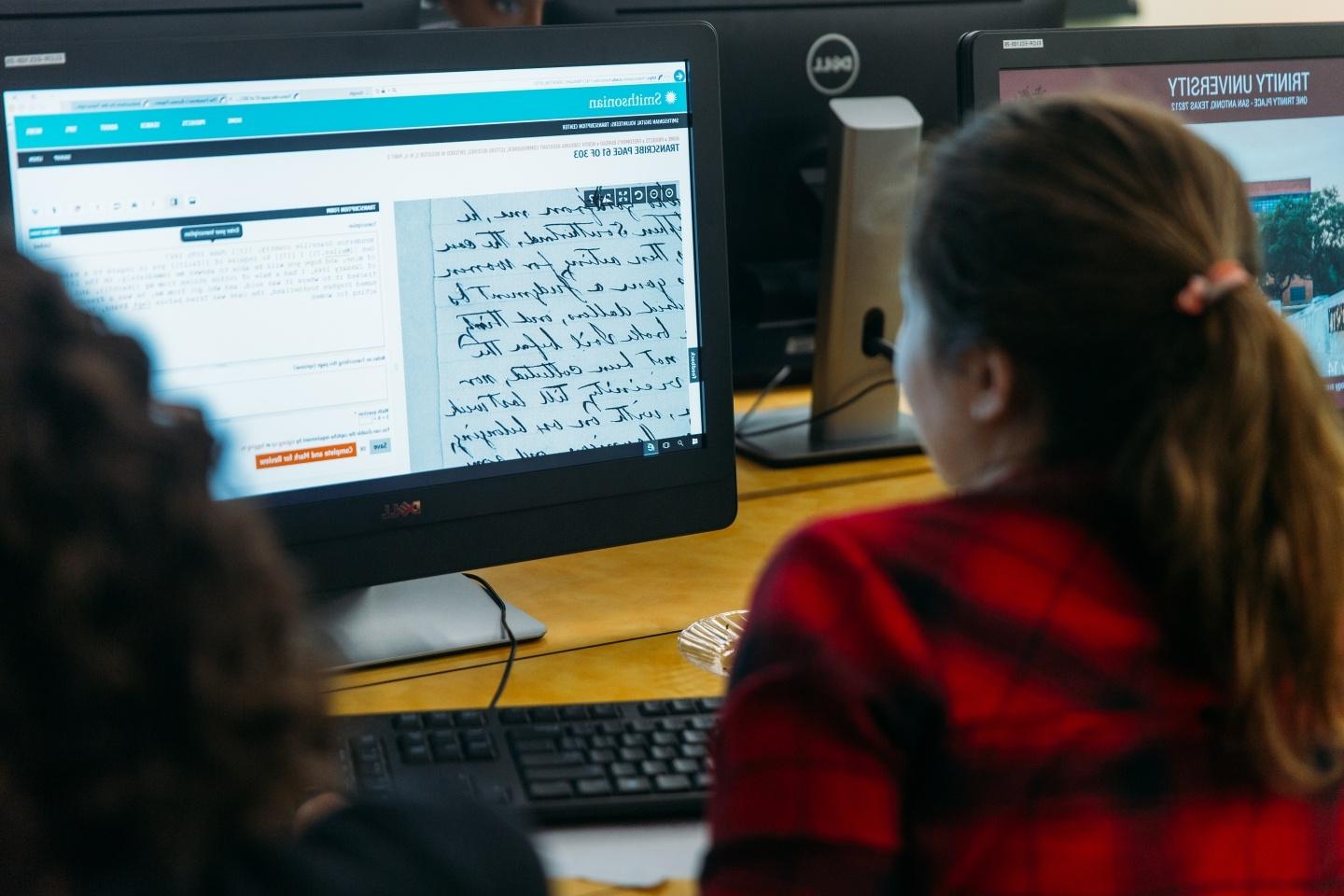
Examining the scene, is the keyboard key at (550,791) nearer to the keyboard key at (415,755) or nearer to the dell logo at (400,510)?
the keyboard key at (415,755)

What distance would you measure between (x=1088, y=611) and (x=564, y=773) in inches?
14.9

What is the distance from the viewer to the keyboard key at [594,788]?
0.90 metres

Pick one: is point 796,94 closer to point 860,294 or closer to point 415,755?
point 860,294

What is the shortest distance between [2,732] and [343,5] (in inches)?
41.9

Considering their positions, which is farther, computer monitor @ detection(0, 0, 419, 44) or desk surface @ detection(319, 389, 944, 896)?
computer monitor @ detection(0, 0, 419, 44)

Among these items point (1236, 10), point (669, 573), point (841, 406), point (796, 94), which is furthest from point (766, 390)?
point (1236, 10)

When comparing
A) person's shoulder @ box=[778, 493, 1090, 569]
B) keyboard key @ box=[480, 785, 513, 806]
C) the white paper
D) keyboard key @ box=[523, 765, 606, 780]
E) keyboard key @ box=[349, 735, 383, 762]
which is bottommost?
the white paper

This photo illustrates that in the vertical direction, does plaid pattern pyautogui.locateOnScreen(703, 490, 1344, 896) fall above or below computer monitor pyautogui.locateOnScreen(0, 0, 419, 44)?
below

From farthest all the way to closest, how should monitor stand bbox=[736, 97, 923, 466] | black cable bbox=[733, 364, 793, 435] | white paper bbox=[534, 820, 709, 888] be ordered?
black cable bbox=[733, 364, 793, 435] → monitor stand bbox=[736, 97, 923, 466] → white paper bbox=[534, 820, 709, 888]

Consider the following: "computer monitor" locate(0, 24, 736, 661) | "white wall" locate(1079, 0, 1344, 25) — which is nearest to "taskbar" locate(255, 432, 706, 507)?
"computer monitor" locate(0, 24, 736, 661)

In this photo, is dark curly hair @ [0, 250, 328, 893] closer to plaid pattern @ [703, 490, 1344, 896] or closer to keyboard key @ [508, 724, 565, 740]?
plaid pattern @ [703, 490, 1344, 896]

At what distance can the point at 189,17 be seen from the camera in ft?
4.36

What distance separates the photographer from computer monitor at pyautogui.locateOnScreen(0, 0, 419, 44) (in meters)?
1.27

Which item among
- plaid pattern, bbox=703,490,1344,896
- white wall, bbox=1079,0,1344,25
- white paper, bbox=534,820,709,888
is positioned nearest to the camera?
plaid pattern, bbox=703,490,1344,896
